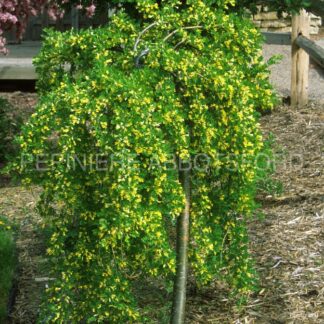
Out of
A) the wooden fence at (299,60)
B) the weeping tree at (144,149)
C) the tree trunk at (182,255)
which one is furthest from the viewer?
the wooden fence at (299,60)

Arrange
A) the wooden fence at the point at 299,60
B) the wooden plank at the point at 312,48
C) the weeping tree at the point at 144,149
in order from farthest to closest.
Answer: the wooden fence at the point at 299,60 → the wooden plank at the point at 312,48 → the weeping tree at the point at 144,149

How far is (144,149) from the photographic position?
144 inches

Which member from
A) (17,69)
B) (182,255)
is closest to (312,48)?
(17,69)

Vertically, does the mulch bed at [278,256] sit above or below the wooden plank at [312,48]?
below

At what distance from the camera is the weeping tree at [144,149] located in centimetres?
368

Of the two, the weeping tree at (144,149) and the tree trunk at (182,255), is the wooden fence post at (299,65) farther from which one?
the tree trunk at (182,255)

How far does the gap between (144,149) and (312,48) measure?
5554 millimetres

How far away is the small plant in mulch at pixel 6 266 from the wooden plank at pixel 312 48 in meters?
3.43

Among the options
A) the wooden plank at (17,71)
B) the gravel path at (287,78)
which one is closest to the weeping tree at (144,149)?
the gravel path at (287,78)

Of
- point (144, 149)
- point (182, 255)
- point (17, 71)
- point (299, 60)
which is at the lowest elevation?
point (182, 255)

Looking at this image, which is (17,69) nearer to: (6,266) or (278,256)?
(6,266)

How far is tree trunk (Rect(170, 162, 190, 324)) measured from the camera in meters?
4.28

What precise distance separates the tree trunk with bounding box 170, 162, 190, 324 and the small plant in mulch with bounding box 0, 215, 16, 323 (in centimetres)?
113

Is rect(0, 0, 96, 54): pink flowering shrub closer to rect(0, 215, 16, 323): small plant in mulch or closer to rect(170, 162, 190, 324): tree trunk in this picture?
rect(0, 215, 16, 323): small plant in mulch
